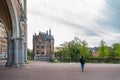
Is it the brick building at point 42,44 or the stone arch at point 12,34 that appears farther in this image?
the brick building at point 42,44

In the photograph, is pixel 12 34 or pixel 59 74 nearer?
pixel 59 74

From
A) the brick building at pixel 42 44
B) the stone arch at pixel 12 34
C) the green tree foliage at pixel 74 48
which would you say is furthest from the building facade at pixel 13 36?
the brick building at pixel 42 44

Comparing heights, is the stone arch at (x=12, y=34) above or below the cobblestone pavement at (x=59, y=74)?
above

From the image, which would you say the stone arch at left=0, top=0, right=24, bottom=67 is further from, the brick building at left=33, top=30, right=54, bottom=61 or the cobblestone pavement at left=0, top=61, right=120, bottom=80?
the brick building at left=33, top=30, right=54, bottom=61

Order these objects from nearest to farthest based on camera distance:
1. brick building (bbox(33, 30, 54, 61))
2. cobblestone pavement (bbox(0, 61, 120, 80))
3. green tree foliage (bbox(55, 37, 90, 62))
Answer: cobblestone pavement (bbox(0, 61, 120, 80)) < green tree foliage (bbox(55, 37, 90, 62)) < brick building (bbox(33, 30, 54, 61))

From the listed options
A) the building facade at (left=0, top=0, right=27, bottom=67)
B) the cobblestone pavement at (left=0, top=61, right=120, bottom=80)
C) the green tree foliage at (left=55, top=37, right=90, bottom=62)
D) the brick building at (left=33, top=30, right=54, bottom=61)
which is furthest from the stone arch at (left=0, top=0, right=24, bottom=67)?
the brick building at (left=33, top=30, right=54, bottom=61)

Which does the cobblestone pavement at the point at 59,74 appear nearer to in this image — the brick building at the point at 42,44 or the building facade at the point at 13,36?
the building facade at the point at 13,36

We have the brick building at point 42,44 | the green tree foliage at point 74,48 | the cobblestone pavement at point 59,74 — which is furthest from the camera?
the brick building at point 42,44

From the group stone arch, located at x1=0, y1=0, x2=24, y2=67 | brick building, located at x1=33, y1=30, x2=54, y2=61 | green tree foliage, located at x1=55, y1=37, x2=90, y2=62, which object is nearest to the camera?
stone arch, located at x1=0, y1=0, x2=24, y2=67

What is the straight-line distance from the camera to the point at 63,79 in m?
19.6

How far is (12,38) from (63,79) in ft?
65.0

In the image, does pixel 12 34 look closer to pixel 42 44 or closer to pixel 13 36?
pixel 13 36

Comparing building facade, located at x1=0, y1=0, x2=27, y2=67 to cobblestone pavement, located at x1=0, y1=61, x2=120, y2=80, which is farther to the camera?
building facade, located at x1=0, y1=0, x2=27, y2=67

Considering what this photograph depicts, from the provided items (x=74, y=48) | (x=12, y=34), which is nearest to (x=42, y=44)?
(x=74, y=48)
